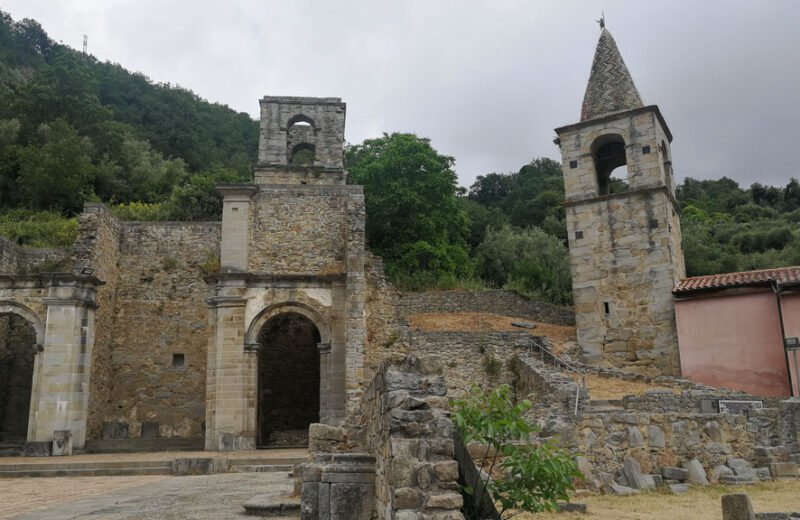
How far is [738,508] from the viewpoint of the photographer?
6.49 meters

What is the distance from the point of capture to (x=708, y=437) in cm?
1097

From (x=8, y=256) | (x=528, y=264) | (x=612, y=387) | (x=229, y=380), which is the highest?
(x=528, y=264)

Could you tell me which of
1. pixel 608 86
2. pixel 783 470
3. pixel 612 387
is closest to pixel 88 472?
pixel 783 470

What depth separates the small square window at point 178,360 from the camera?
23000 millimetres

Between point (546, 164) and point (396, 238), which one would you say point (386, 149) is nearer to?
point (396, 238)

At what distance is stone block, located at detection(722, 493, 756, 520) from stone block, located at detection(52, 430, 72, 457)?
1575 centimetres

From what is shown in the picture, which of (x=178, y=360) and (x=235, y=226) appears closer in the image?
(x=235, y=226)

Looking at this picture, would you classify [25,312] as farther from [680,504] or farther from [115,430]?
[680,504]

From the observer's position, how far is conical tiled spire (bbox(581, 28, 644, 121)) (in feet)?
77.6

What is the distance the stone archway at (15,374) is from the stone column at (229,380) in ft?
23.2

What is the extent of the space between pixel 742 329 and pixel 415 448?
17634 mm

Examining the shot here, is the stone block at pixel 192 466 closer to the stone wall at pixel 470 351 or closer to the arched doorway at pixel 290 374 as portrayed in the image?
the stone wall at pixel 470 351

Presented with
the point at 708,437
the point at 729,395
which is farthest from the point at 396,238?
the point at 708,437

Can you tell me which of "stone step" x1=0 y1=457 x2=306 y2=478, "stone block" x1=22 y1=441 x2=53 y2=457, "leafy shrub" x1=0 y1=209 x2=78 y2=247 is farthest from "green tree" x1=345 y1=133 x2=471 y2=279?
"stone step" x1=0 y1=457 x2=306 y2=478
